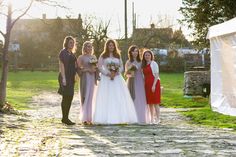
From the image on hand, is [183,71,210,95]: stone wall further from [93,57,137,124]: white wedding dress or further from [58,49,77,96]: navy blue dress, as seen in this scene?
[58,49,77,96]: navy blue dress

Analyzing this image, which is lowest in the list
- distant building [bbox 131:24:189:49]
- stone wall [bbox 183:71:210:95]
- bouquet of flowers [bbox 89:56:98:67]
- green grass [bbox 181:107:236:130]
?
green grass [bbox 181:107:236:130]

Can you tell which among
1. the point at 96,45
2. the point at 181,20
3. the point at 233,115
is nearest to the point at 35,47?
the point at 96,45

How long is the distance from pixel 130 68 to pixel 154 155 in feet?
19.2

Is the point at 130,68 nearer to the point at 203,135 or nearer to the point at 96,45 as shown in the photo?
the point at 203,135

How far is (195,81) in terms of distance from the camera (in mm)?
23359

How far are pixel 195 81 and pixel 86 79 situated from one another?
12.4m

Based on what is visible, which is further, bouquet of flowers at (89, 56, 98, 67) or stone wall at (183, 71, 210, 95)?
stone wall at (183, 71, 210, 95)

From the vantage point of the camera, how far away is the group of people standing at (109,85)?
11344mm

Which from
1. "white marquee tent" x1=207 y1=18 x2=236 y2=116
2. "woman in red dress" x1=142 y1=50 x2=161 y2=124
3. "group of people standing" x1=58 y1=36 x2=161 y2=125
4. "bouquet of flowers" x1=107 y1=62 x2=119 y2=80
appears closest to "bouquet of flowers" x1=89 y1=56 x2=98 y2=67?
"group of people standing" x1=58 y1=36 x2=161 y2=125

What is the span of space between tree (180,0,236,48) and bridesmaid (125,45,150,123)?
1488 cm

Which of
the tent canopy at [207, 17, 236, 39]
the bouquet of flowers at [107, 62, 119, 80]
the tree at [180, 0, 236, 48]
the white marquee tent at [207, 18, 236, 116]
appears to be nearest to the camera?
the bouquet of flowers at [107, 62, 119, 80]

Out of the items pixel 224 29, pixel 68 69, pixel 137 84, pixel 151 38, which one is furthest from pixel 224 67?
pixel 151 38

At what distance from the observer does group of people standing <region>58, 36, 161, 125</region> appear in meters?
11.3

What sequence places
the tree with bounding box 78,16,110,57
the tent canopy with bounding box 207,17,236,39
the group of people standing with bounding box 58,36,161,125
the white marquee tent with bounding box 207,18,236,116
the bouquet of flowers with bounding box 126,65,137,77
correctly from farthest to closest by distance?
the tree with bounding box 78,16,110,57 < the white marquee tent with bounding box 207,18,236,116 < the tent canopy with bounding box 207,17,236,39 < the bouquet of flowers with bounding box 126,65,137,77 < the group of people standing with bounding box 58,36,161,125
